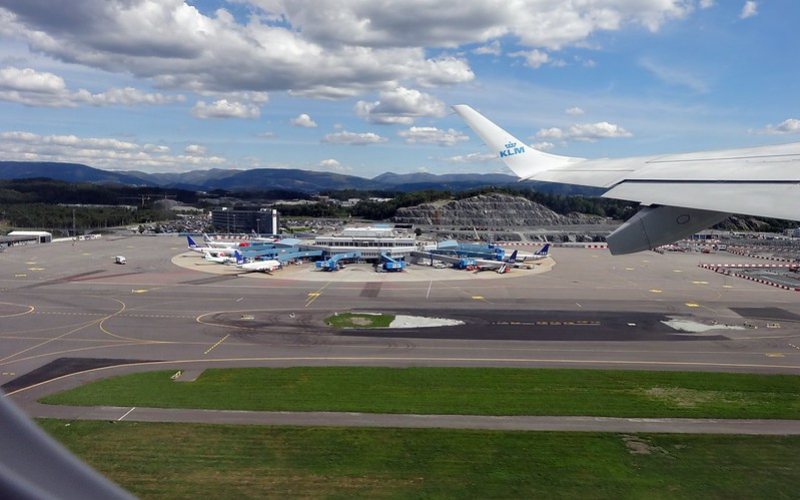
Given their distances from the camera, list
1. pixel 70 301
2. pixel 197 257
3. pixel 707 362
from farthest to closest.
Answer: pixel 197 257 → pixel 70 301 → pixel 707 362

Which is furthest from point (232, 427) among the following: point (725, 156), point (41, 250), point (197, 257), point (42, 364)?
point (41, 250)

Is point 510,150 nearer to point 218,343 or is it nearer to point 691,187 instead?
point 691,187

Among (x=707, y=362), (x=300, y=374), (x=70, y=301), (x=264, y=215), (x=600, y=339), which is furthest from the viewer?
(x=264, y=215)

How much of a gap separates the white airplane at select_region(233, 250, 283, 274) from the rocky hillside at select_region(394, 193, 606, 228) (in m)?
81.6

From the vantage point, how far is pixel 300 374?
23.1 m

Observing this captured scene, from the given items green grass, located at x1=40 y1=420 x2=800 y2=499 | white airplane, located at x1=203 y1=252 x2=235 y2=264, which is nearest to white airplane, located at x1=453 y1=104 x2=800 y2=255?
green grass, located at x1=40 y1=420 x2=800 y2=499

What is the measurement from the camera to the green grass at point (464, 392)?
64.4 feet

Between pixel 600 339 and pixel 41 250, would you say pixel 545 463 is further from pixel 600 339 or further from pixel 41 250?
pixel 41 250

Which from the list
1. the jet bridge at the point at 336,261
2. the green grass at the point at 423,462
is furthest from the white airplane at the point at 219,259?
the green grass at the point at 423,462

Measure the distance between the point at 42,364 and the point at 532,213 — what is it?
5189 inches

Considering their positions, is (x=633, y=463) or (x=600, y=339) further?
(x=600, y=339)

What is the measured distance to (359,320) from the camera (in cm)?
3328

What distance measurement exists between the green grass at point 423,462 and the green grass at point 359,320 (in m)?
14.4

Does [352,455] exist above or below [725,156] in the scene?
below
